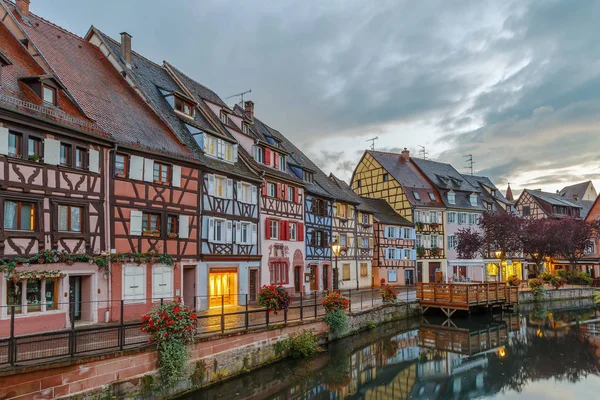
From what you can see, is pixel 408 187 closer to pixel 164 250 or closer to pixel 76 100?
pixel 164 250

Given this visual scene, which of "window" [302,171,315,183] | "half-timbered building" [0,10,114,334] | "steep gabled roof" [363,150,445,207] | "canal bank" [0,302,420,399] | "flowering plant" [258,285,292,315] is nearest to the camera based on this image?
"canal bank" [0,302,420,399]

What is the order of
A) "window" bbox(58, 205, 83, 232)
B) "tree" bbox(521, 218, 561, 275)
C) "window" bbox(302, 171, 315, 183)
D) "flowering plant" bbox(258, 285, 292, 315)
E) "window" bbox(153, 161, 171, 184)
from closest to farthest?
"window" bbox(58, 205, 83, 232) → "flowering plant" bbox(258, 285, 292, 315) → "window" bbox(153, 161, 171, 184) → "window" bbox(302, 171, 315, 183) → "tree" bbox(521, 218, 561, 275)

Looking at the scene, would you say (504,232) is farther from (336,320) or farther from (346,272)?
(336,320)

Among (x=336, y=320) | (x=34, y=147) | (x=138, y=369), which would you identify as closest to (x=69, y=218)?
(x=34, y=147)

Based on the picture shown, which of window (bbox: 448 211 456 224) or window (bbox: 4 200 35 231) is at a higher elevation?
window (bbox: 448 211 456 224)

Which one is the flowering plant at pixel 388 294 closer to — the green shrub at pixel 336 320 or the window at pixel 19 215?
the green shrub at pixel 336 320

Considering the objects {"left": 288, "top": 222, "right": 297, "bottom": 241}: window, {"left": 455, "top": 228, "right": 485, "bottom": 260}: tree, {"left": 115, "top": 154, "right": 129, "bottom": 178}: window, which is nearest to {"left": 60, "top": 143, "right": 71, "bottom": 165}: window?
{"left": 115, "top": 154, "right": 129, "bottom": 178}: window

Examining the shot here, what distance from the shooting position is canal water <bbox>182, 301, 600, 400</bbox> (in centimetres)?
1598

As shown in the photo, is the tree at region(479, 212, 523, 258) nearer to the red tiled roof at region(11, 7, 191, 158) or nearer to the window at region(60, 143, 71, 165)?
the red tiled roof at region(11, 7, 191, 158)

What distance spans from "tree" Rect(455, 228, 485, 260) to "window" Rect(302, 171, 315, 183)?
19653 millimetres

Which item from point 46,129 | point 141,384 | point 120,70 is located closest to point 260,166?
point 120,70

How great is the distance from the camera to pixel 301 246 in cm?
3219

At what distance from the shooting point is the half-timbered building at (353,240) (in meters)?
37.6

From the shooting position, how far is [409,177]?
1988 inches
